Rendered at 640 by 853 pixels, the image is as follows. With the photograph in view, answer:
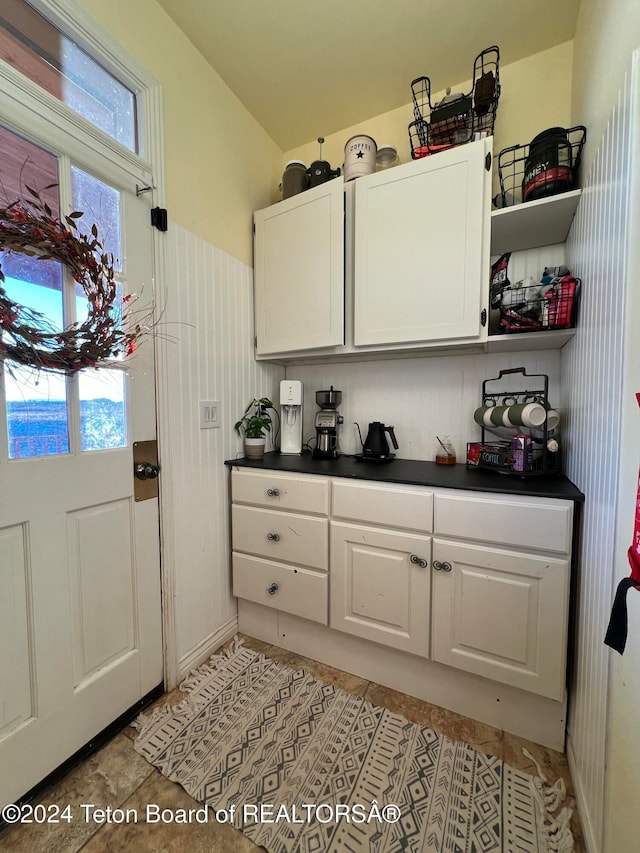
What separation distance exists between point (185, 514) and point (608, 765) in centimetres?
148

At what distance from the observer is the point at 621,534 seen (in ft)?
2.39

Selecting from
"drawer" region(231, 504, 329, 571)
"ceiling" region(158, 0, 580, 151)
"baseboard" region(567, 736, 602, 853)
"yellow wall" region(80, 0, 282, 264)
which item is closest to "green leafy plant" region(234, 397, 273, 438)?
"drawer" region(231, 504, 329, 571)

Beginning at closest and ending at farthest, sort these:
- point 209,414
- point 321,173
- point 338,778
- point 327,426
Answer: point 338,778, point 209,414, point 321,173, point 327,426

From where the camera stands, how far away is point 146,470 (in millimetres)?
1275

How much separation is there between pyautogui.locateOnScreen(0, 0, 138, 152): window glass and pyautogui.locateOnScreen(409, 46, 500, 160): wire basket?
120 cm

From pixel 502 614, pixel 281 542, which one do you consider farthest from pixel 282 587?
pixel 502 614

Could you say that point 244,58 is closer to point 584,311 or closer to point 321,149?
point 321,149

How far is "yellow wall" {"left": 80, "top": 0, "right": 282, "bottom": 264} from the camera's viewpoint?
1.22m

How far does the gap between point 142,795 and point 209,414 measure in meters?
1.30

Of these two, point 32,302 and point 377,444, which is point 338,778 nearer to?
point 377,444

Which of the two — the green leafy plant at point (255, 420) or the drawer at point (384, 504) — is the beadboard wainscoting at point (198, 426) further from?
the drawer at point (384, 504)

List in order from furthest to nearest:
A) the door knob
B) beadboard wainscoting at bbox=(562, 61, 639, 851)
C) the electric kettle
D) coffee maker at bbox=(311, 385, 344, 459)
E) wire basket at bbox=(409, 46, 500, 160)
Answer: coffee maker at bbox=(311, 385, 344, 459) → the electric kettle → wire basket at bbox=(409, 46, 500, 160) → the door knob → beadboard wainscoting at bbox=(562, 61, 639, 851)

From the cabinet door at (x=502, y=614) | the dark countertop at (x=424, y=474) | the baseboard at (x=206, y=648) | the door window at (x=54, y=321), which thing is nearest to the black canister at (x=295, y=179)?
the door window at (x=54, y=321)

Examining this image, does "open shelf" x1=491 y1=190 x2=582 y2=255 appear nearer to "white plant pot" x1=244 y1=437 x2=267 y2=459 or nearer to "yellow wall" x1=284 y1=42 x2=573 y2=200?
"yellow wall" x1=284 y1=42 x2=573 y2=200
